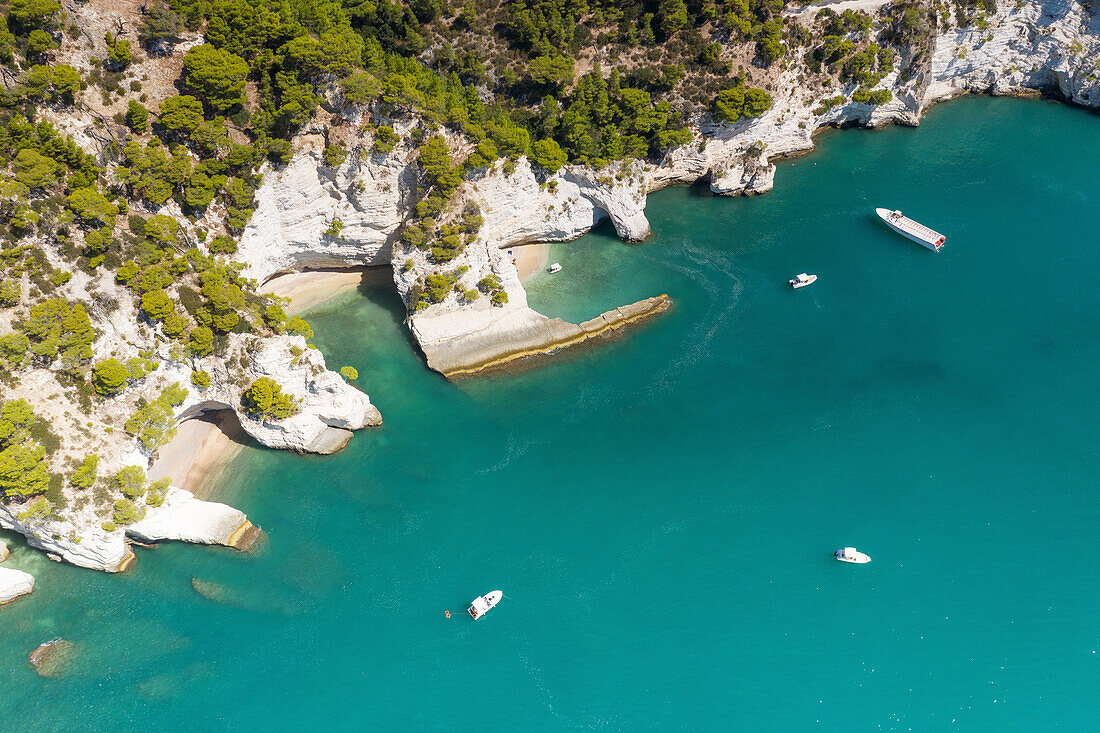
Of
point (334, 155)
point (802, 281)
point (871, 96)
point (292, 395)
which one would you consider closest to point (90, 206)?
point (334, 155)

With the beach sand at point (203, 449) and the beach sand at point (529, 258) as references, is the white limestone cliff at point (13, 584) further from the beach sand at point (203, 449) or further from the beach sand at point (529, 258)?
the beach sand at point (529, 258)

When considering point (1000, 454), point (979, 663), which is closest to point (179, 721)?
point (979, 663)

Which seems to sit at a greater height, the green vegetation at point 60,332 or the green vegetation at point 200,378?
the green vegetation at point 60,332

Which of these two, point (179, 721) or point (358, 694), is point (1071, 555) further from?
point (179, 721)

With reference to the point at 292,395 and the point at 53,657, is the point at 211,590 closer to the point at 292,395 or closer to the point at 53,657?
the point at 53,657

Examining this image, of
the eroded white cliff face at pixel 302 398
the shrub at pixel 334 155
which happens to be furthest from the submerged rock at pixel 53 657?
the shrub at pixel 334 155

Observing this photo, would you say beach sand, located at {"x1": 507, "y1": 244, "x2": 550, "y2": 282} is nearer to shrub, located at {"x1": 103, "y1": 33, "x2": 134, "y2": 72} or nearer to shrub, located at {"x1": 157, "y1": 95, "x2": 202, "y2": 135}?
shrub, located at {"x1": 157, "y1": 95, "x2": 202, "y2": 135}
